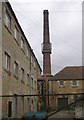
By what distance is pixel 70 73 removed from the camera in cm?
5191

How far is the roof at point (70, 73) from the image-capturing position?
163ft

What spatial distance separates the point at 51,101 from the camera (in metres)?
47.5

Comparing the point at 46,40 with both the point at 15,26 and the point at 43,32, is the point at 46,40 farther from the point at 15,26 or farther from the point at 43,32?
the point at 15,26

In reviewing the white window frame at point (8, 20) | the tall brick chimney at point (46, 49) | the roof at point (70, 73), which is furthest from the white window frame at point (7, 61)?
the roof at point (70, 73)

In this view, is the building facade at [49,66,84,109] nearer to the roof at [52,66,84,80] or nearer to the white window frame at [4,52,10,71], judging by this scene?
the roof at [52,66,84,80]

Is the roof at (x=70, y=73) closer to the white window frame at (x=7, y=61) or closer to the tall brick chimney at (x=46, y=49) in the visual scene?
the tall brick chimney at (x=46, y=49)

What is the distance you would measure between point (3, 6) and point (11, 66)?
14.2 ft

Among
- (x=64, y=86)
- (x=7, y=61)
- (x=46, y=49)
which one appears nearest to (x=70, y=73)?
(x=64, y=86)

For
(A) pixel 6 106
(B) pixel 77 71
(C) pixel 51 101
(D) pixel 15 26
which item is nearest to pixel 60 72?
(B) pixel 77 71

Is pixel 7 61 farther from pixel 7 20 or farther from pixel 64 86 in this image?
pixel 64 86

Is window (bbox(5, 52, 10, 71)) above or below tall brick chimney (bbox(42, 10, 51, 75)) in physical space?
below

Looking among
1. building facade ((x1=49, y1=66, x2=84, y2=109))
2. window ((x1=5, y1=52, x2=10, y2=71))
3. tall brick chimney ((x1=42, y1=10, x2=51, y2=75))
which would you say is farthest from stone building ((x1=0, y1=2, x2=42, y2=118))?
building facade ((x1=49, y1=66, x2=84, y2=109))

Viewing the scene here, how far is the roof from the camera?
49.7 meters

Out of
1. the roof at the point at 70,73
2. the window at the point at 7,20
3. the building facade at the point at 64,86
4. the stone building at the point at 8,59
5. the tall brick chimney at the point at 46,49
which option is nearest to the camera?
the stone building at the point at 8,59
